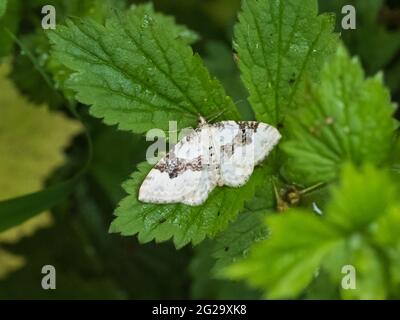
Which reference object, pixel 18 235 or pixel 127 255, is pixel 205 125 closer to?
pixel 127 255

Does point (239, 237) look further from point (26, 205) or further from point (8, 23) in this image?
point (8, 23)

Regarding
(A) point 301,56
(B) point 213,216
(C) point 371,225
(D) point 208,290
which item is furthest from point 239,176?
(D) point 208,290

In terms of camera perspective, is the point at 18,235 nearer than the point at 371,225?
No

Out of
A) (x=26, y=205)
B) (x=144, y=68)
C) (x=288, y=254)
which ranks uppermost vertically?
(x=144, y=68)

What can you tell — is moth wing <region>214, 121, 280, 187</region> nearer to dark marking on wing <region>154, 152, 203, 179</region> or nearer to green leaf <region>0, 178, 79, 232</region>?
dark marking on wing <region>154, 152, 203, 179</region>

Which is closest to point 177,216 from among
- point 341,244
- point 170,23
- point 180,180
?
point 180,180

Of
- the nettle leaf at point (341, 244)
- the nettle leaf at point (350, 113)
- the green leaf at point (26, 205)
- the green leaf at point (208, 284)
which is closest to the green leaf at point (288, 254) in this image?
the nettle leaf at point (341, 244)

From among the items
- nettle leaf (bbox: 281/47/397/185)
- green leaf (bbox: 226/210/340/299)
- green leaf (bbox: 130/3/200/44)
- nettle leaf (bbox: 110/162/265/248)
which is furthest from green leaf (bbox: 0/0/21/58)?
green leaf (bbox: 226/210/340/299)
